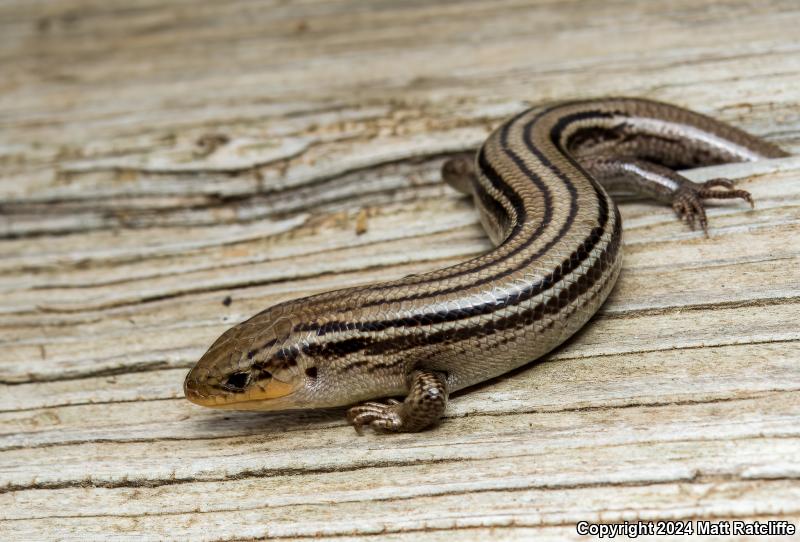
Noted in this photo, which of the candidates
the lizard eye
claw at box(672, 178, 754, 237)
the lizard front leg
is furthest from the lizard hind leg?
the lizard eye

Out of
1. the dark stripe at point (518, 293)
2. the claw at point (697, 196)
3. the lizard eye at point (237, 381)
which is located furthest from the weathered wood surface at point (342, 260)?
the dark stripe at point (518, 293)

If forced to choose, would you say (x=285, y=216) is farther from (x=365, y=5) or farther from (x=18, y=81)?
(x=18, y=81)

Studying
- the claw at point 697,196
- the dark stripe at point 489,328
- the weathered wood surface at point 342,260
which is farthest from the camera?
the claw at point 697,196

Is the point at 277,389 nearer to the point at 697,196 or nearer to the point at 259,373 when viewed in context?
the point at 259,373

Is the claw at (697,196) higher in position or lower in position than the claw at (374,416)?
higher

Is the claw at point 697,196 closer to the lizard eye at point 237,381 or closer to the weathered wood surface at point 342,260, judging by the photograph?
the weathered wood surface at point 342,260
